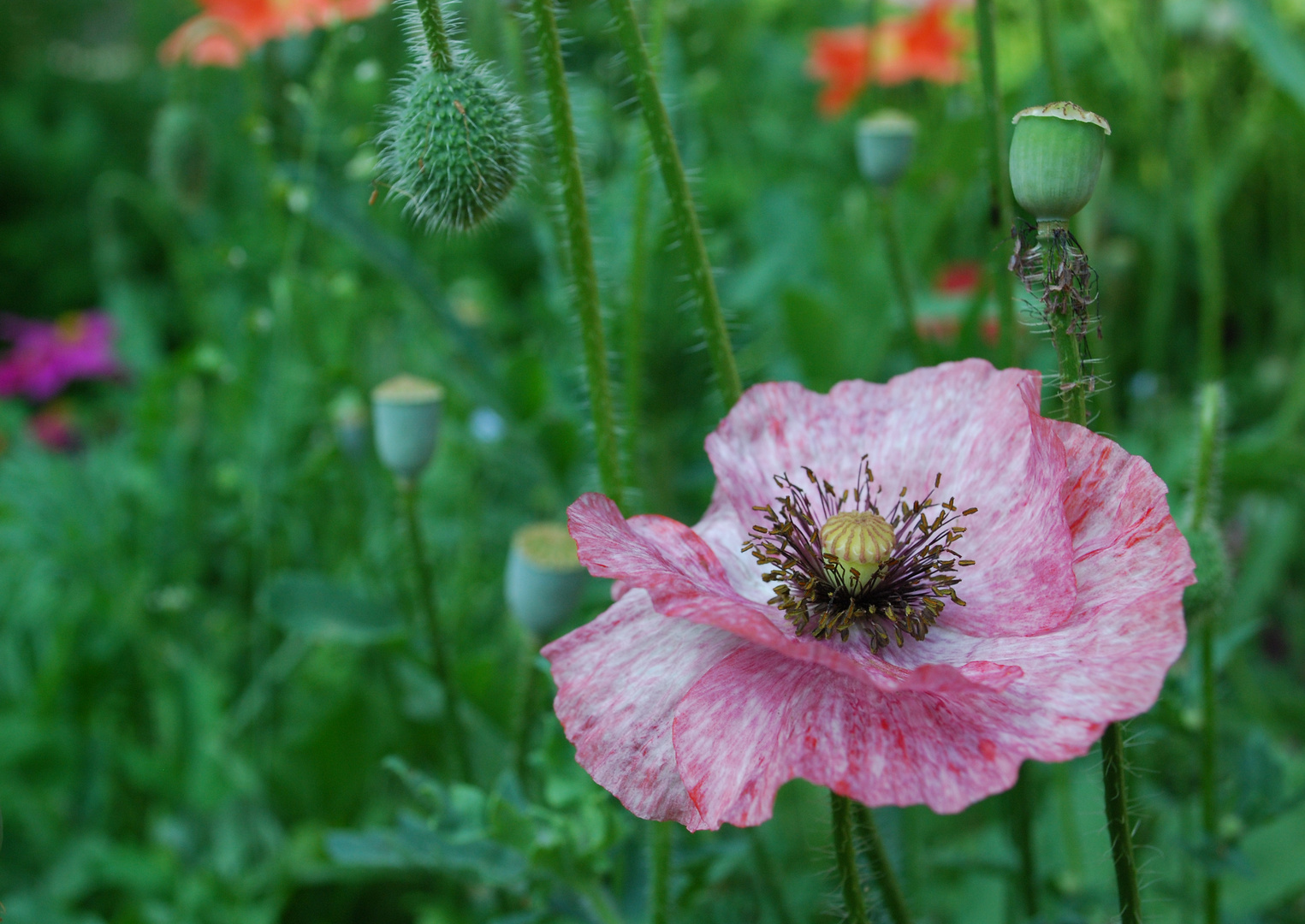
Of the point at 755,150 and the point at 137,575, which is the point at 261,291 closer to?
the point at 137,575

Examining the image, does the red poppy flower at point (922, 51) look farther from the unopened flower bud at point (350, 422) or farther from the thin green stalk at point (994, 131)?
the thin green stalk at point (994, 131)

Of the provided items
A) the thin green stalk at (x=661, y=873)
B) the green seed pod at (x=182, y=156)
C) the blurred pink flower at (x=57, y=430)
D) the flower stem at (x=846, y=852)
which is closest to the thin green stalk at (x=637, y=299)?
the thin green stalk at (x=661, y=873)

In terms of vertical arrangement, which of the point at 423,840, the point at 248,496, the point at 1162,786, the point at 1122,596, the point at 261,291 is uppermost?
the point at 261,291

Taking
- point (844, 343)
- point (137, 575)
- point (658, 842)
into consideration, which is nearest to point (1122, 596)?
point (658, 842)

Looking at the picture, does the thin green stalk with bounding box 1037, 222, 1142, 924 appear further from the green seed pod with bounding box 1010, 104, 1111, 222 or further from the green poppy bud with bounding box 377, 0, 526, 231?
the green poppy bud with bounding box 377, 0, 526, 231

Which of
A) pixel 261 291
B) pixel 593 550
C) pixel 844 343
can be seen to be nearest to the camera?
pixel 593 550

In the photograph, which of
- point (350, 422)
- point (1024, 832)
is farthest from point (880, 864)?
point (350, 422)

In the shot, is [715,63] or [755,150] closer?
[755,150]
